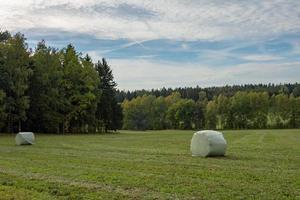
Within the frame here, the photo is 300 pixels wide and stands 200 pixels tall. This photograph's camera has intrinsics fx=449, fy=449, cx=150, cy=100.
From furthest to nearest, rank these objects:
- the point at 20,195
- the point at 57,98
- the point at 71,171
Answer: the point at 57,98
the point at 71,171
the point at 20,195

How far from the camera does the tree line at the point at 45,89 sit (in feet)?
196

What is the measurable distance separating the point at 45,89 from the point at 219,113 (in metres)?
84.9

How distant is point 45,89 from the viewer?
218 feet

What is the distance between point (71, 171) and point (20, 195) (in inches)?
187

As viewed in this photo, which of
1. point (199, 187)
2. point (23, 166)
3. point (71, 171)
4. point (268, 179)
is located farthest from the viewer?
point (23, 166)

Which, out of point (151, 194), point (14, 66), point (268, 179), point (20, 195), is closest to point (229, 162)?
point (268, 179)

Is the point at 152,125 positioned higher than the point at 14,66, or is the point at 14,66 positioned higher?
the point at 14,66

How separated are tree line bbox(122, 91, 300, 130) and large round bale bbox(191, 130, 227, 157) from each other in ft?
365

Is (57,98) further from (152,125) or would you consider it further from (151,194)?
(152,125)

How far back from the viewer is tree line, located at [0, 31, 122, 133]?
5959cm

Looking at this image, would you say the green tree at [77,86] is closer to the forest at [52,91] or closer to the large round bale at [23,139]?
the forest at [52,91]

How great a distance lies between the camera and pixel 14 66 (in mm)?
60031

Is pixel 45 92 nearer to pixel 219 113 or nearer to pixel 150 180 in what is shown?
pixel 150 180

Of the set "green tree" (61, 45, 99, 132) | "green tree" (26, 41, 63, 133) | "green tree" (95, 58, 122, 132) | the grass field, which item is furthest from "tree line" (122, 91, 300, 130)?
the grass field
